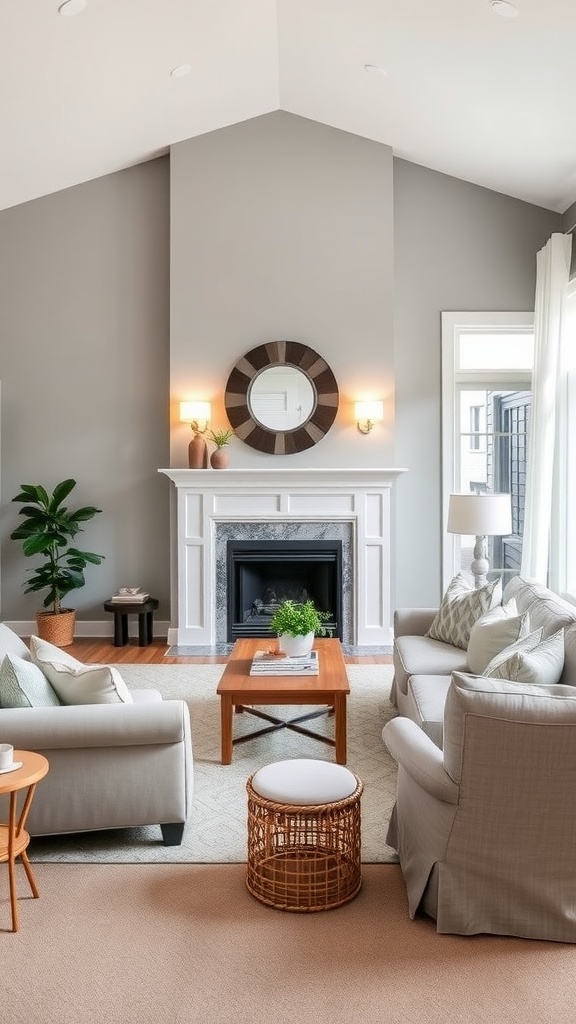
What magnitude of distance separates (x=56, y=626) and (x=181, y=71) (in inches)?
155

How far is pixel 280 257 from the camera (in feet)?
20.9

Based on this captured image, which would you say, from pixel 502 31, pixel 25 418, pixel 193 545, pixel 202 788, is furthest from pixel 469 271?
pixel 202 788

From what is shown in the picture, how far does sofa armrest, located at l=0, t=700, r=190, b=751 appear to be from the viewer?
113 inches

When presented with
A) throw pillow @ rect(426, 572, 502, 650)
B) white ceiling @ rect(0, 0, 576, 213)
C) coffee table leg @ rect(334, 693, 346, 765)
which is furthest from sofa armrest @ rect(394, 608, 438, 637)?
white ceiling @ rect(0, 0, 576, 213)

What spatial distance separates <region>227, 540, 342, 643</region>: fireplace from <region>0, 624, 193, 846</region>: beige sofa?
3.35 metres

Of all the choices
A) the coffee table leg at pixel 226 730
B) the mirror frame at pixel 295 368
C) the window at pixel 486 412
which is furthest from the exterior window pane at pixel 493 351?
the coffee table leg at pixel 226 730

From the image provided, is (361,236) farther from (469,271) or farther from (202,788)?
(202,788)

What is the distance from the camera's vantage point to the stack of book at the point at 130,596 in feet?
20.7

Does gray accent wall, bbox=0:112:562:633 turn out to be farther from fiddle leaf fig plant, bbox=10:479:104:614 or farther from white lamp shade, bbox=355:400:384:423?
fiddle leaf fig plant, bbox=10:479:104:614

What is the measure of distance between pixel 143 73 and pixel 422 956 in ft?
16.3

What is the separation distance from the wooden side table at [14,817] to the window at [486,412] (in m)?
4.49

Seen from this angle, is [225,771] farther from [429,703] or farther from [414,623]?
[414,623]

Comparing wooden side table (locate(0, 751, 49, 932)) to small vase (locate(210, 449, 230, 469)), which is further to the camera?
small vase (locate(210, 449, 230, 469))

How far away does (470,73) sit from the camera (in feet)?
15.6
